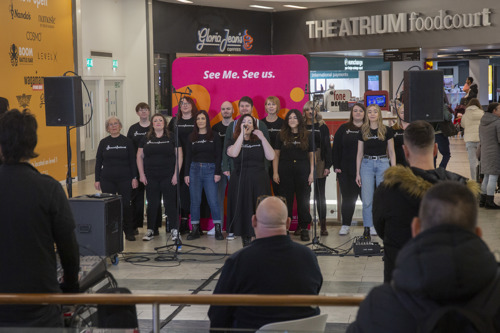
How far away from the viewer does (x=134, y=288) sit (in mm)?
6719

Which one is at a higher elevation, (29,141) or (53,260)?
(29,141)

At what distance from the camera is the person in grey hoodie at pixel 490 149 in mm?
10094

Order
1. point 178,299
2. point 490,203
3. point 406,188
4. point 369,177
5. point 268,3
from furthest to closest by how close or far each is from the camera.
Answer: point 268,3, point 490,203, point 369,177, point 406,188, point 178,299

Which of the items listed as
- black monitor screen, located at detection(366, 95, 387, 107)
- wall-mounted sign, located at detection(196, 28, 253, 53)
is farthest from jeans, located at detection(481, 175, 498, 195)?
wall-mounted sign, located at detection(196, 28, 253, 53)

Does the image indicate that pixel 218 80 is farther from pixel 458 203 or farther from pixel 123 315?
pixel 458 203

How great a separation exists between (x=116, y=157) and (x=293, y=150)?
2.04m

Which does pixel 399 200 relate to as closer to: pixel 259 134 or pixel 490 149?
pixel 259 134

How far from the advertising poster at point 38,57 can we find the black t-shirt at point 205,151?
4.53m

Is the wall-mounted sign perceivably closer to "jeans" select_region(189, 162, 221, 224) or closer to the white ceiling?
the white ceiling

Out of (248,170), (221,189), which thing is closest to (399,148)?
(248,170)

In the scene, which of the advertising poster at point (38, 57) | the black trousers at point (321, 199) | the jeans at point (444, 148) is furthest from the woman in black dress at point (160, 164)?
the jeans at point (444, 148)

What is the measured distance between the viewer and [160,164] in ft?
28.2

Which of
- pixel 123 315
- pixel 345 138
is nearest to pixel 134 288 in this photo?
pixel 345 138

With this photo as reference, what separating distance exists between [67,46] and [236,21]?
639cm
